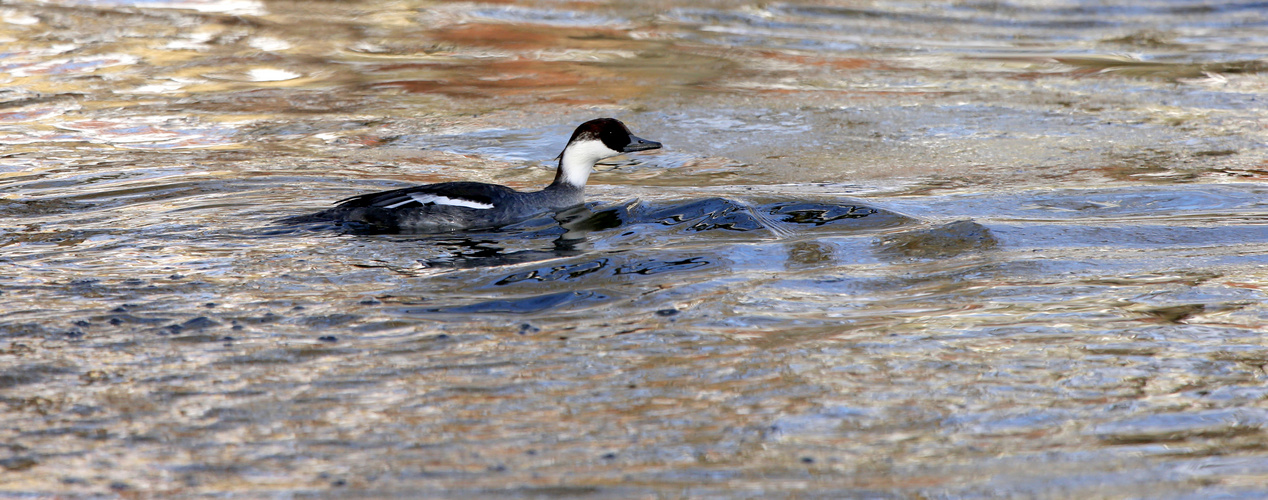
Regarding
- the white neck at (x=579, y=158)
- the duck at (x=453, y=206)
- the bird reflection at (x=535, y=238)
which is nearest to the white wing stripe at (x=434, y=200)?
the duck at (x=453, y=206)

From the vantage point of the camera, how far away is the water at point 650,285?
4.27 meters

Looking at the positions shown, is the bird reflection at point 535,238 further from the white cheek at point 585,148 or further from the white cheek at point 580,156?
the white cheek at point 585,148

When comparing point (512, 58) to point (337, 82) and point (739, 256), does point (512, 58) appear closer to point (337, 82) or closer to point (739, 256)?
point (337, 82)

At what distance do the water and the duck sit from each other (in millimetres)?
181

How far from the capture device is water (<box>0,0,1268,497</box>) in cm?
427

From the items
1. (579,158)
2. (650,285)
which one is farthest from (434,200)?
(650,285)

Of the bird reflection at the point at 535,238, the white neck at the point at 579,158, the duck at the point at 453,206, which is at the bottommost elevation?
the bird reflection at the point at 535,238

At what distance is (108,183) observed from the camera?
8.45 metres

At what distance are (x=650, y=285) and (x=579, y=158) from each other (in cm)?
228

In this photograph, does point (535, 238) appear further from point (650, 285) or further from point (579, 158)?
point (650, 285)

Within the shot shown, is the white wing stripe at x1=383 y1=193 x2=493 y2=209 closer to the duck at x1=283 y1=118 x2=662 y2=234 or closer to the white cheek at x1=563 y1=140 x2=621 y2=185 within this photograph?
the duck at x1=283 y1=118 x2=662 y2=234

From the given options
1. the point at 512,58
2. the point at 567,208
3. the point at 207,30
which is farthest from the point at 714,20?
the point at 567,208

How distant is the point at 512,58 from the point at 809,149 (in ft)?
16.7

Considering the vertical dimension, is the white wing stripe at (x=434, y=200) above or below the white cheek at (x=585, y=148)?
below
